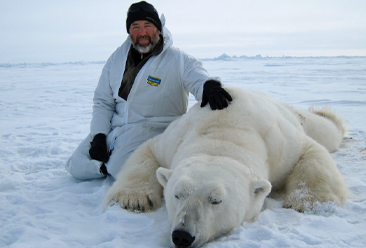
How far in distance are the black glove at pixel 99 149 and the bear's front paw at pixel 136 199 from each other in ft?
2.93

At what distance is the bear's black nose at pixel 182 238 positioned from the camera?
1730 mm

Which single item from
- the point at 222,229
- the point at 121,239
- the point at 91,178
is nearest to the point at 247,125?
the point at 222,229

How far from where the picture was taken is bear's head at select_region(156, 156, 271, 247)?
69.7 inches

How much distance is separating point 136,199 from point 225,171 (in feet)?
2.67

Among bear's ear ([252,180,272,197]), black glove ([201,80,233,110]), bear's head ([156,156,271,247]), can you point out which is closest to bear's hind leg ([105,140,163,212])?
bear's head ([156,156,271,247])

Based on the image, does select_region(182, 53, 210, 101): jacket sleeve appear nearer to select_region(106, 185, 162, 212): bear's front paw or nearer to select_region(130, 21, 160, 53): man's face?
select_region(130, 21, 160, 53): man's face

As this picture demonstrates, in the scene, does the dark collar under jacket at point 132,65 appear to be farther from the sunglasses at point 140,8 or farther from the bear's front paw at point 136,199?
the bear's front paw at point 136,199

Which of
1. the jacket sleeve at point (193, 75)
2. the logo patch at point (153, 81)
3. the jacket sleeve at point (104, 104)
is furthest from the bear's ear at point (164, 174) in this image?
the jacket sleeve at point (104, 104)

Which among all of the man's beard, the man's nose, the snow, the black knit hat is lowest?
the snow

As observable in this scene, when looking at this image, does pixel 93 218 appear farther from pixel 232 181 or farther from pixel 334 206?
pixel 334 206

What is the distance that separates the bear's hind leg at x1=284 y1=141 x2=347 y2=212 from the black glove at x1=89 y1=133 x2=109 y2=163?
181 cm

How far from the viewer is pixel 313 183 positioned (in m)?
2.48

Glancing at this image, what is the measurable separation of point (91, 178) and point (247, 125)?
1.79 meters

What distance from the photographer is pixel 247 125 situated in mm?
2605
